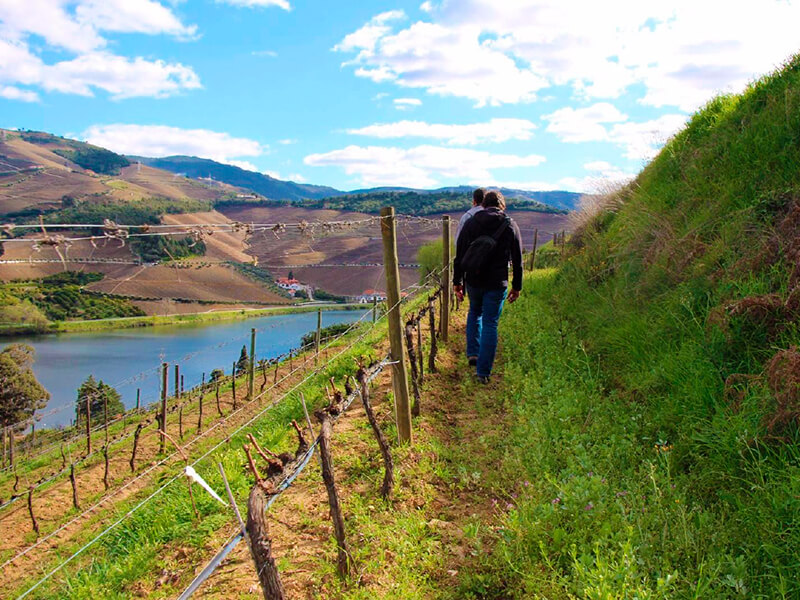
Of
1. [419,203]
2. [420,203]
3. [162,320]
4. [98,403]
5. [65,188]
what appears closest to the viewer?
[98,403]

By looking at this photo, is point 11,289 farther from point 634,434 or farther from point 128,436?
point 634,434

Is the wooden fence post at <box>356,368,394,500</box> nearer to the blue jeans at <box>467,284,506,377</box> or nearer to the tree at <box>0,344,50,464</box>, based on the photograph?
the blue jeans at <box>467,284,506,377</box>

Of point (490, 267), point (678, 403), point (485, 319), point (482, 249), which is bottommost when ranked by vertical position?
point (678, 403)

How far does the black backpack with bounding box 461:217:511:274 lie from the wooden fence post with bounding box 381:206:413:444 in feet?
4.65

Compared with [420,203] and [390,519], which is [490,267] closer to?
[390,519]

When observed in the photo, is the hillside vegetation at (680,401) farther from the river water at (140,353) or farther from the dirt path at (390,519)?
the river water at (140,353)

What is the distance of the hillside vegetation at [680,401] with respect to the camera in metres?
2.60

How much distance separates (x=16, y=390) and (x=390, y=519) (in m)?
39.0

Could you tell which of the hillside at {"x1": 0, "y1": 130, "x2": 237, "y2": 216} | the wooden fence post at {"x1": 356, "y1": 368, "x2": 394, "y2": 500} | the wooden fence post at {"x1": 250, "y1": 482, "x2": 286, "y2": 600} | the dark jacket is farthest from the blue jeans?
the hillside at {"x1": 0, "y1": 130, "x2": 237, "y2": 216}

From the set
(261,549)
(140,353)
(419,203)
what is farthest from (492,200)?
(419,203)

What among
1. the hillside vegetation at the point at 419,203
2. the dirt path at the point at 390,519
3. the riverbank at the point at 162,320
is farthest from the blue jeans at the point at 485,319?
the hillside vegetation at the point at 419,203

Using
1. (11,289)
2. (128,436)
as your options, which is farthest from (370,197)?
(128,436)

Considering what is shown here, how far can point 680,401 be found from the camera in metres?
4.10

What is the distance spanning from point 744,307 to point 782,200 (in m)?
1.82
